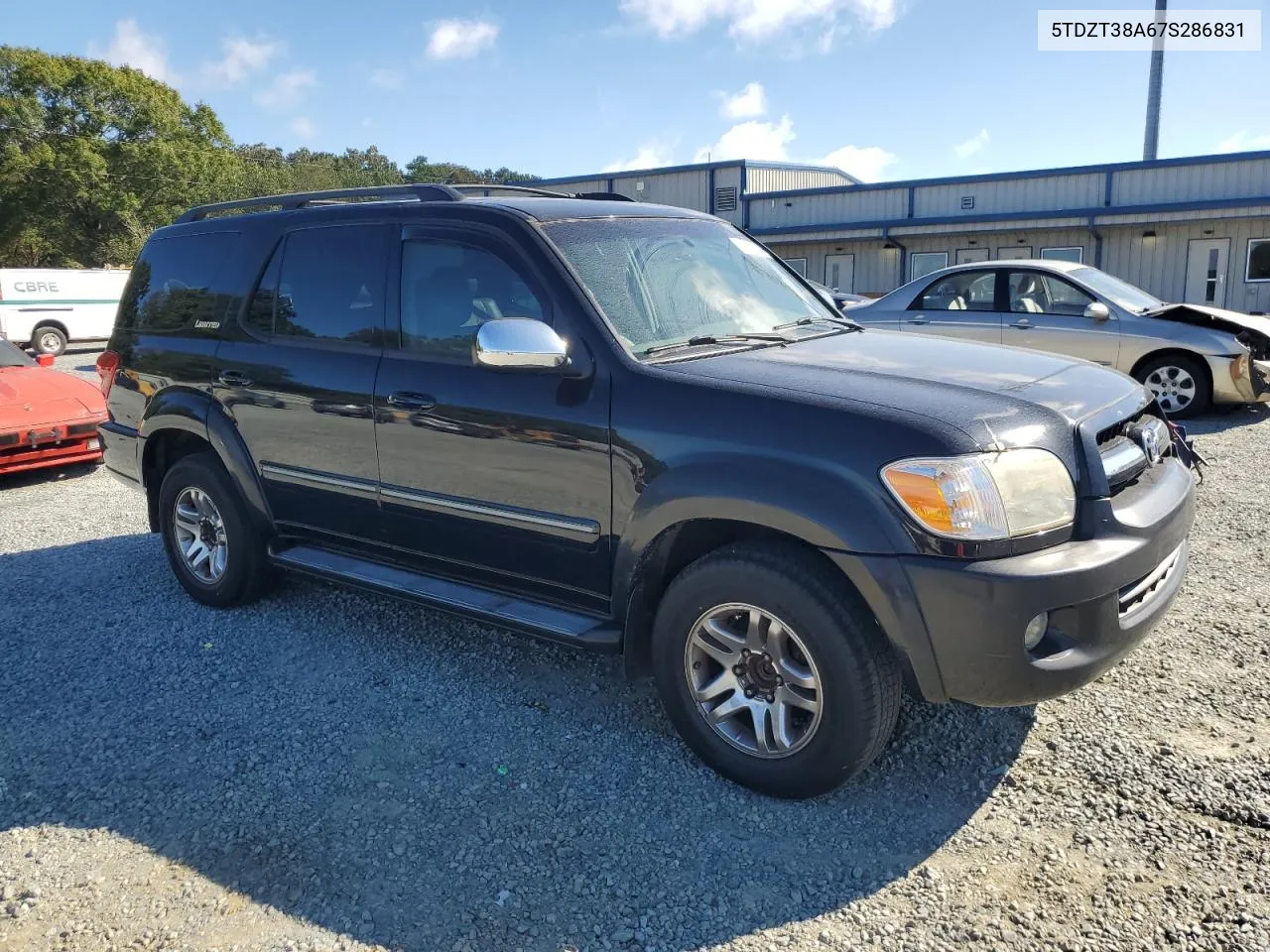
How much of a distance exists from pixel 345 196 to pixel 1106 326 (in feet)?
24.9

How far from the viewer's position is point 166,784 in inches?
128

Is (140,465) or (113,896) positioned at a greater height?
(140,465)

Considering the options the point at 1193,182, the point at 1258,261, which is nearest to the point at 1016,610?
the point at 1258,261

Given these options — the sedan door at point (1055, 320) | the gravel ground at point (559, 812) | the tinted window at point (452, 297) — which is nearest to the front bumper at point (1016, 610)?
the gravel ground at point (559, 812)

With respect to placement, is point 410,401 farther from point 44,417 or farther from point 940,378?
point 44,417

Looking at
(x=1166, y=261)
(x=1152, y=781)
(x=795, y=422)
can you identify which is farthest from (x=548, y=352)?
(x=1166, y=261)

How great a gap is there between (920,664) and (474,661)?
2.19m

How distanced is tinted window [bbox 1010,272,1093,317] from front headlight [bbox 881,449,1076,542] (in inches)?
294

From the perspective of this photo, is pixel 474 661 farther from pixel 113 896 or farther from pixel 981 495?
pixel 981 495

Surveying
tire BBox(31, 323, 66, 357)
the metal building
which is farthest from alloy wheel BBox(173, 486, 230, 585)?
the metal building

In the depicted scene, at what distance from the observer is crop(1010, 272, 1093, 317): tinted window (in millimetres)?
9242

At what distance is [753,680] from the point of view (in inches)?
118

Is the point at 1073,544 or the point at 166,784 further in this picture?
the point at 166,784

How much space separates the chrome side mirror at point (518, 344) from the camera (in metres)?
3.15
